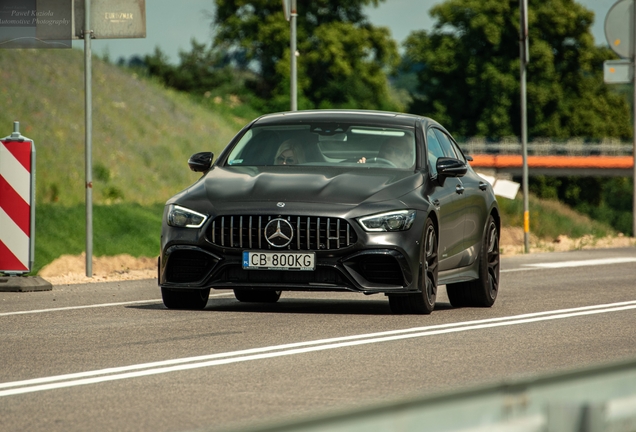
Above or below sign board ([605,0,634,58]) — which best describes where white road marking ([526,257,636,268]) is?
below

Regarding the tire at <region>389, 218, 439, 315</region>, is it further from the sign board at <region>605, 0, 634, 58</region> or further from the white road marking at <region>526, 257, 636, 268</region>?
the sign board at <region>605, 0, 634, 58</region>

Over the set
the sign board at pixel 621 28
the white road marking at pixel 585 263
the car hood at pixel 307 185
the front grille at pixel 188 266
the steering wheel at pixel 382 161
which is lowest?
the white road marking at pixel 585 263

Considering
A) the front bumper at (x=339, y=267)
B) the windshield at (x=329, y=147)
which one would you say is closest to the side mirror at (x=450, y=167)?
the windshield at (x=329, y=147)

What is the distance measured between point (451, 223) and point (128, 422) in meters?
6.46

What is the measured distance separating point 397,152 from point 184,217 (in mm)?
2118

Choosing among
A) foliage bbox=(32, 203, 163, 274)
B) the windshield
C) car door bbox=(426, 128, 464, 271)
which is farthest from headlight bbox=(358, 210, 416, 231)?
foliage bbox=(32, 203, 163, 274)

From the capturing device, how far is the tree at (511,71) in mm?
84562

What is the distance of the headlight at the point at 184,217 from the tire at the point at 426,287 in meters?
1.73

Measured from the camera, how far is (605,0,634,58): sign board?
33.1 metres

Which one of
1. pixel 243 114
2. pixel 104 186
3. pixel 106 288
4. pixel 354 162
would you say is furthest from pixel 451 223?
pixel 243 114

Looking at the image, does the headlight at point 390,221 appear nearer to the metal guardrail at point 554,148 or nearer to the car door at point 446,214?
the car door at point 446,214

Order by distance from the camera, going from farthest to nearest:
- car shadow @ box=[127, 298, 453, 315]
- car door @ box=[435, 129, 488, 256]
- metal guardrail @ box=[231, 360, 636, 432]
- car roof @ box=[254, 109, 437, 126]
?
car door @ box=[435, 129, 488, 256], car roof @ box=[254, 109, 437, 126], car shadow @ box=[127, 298, 453, 315], metal guardrail @ box=[231, 360, 636, 432]

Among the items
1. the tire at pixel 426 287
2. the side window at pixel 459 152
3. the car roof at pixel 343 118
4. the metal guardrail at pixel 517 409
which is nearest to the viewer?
the metal guardrail at pixel 517 409

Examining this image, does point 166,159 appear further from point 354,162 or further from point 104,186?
point 354,162
